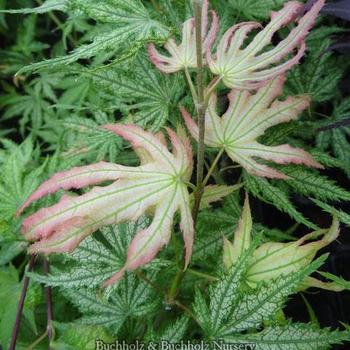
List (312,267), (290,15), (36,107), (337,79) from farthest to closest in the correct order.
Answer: (36,107) → (337,79) → (290,15) → (312,267)


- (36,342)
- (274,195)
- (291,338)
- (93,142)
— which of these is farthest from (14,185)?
(291,338)

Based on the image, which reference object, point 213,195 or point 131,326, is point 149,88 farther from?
point 131,326

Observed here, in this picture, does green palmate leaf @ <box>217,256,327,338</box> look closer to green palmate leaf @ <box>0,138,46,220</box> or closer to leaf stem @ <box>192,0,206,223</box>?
leaf stem @ <box>192,0,206,223</box>

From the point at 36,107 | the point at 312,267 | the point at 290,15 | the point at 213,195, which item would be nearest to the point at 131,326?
the point at 213,195

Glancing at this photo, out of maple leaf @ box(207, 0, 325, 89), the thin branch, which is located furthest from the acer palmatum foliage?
the thin branch

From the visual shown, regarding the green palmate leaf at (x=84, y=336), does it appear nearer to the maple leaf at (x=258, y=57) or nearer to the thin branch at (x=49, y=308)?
the thin branch at (x=49, y=308)

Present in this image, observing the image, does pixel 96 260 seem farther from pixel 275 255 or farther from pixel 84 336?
pixel 275 255
